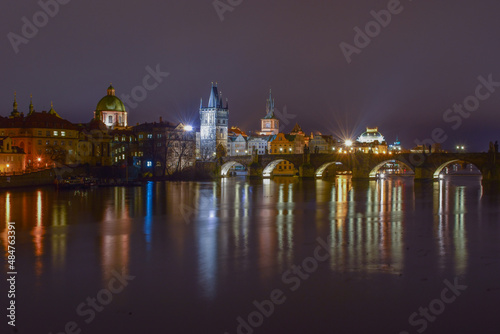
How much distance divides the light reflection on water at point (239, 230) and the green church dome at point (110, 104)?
7963cm

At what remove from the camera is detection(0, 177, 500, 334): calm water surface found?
13305 millimetres

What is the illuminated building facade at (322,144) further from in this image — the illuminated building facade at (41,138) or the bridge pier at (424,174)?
the illuminated building facade at (41,138)

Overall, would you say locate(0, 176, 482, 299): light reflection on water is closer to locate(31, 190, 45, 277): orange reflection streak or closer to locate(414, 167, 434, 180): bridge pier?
locate(31, 190, 45, 277): orange reflection streak

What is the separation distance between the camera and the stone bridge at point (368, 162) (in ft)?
239

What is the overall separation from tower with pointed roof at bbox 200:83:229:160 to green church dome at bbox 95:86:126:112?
1876 centimetres

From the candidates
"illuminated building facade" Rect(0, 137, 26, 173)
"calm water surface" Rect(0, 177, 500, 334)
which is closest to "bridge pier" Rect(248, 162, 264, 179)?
"illuminated building facade" Rect(0, 137, 26, 173)

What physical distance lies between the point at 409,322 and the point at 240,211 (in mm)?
23424

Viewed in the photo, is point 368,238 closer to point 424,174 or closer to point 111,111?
point 424,174

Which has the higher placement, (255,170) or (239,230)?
(255,170)

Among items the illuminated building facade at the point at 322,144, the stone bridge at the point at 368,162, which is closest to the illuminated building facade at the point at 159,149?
the stone bridge at the point at 368,162

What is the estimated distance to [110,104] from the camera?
4843 inches

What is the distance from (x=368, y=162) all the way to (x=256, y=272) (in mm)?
68185

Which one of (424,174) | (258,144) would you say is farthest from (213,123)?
(424,174)

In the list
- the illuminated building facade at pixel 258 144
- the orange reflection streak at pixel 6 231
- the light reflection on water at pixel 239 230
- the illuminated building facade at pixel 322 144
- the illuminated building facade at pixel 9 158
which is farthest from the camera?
the illuminated building facade at pixel 322 144
